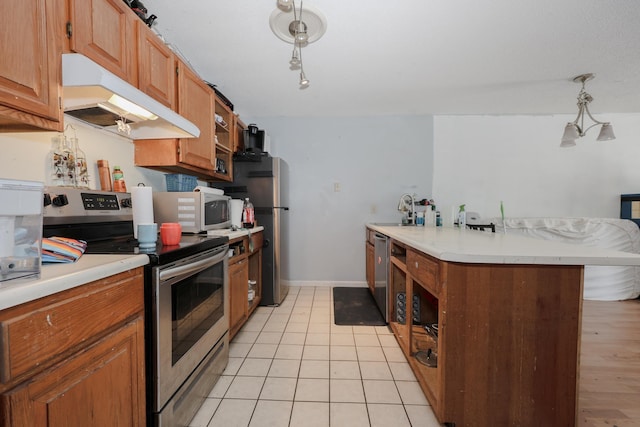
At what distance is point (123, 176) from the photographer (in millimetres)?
1705

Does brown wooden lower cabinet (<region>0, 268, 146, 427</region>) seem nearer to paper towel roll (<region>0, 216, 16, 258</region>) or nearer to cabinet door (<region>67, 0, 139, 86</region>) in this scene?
paper towel roll (<region>0, 216, 16, 258</region>)

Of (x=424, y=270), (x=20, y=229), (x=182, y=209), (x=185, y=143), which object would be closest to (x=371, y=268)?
(x=424, y=270)

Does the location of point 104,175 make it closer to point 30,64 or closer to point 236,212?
point 30,64

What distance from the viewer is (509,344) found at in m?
1.04

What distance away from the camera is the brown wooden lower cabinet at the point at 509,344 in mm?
1022

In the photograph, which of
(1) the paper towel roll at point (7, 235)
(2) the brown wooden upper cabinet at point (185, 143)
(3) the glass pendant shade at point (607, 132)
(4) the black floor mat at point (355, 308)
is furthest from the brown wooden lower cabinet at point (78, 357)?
(3) the glass pendant shade at point (607, 132)

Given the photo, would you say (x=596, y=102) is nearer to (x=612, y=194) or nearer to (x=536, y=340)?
(x=612, y=194)

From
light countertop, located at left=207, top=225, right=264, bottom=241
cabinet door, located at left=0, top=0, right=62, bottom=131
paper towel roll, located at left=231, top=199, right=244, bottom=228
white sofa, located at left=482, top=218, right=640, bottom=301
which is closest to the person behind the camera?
cabinet door, located at left=0, top=0, right=62, bottom=131

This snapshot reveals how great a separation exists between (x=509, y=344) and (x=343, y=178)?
2534mm

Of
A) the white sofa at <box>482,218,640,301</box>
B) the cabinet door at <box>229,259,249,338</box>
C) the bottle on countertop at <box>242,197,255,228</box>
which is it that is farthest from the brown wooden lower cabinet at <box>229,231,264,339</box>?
the white sofa at <box>482,218,640,301</box>

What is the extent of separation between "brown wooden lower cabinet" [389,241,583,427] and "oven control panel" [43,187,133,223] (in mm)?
1743

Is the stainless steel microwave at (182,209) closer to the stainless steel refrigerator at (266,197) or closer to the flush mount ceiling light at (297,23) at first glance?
the stainless steel refrigerator at (266,197)

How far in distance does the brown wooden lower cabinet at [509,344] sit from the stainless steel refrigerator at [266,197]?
6.00 ft

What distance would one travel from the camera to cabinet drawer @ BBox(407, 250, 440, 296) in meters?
1.16
